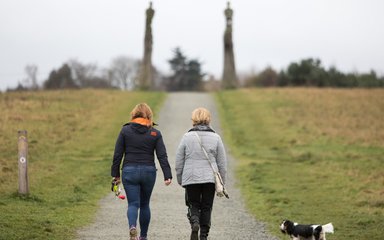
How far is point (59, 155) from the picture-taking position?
24.9m

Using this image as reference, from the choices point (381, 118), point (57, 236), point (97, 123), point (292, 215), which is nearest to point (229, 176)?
point (292, 215)

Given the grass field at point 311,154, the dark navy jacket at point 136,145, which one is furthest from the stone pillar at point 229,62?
the dark navy jacket at point 136,145

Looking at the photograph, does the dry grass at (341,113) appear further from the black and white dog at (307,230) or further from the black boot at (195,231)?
the black boot at (195,231)

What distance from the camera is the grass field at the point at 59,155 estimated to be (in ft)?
43.2

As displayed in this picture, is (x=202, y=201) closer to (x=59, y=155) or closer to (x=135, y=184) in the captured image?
(x=135, y=184)

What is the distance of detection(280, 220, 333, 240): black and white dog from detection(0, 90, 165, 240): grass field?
11.9ft

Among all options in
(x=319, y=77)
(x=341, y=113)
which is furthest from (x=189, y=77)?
(x=341, y=113)

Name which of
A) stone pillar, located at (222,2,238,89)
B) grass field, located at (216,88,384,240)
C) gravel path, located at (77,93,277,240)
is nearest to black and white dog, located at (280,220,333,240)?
gravel path, located at (77,93,277,240)

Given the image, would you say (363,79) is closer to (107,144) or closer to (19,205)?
(107,144)

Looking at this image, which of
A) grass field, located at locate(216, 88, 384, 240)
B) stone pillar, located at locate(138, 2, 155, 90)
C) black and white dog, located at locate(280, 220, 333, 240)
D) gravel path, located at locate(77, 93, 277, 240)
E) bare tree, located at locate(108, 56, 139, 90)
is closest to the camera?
black and white dog, located at locate(280, 220, 333, 240)

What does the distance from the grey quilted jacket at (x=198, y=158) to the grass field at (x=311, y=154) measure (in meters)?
2.34

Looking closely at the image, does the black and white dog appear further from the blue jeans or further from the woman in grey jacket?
the blue jeans

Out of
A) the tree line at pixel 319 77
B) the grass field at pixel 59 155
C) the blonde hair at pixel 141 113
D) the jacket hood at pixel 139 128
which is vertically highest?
the tree line at pixel 319 77

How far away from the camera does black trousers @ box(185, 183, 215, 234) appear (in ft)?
35.9
